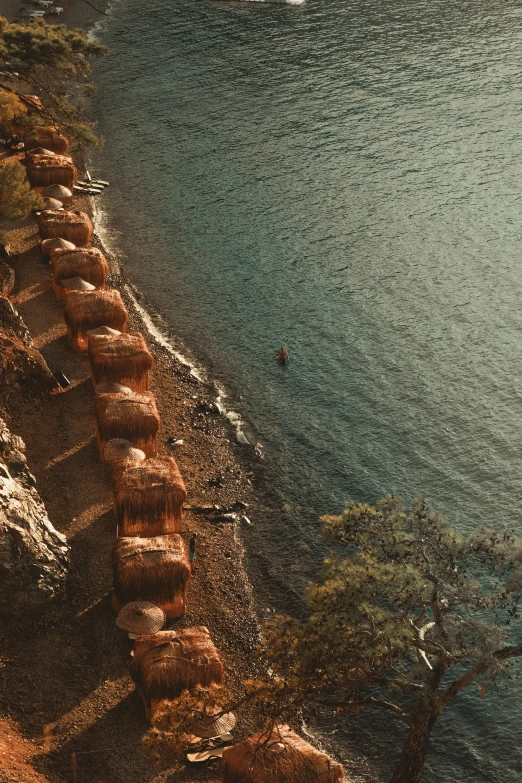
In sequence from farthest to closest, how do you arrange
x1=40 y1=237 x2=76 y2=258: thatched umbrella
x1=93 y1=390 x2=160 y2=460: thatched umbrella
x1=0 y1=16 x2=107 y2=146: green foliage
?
x1=40 y1=237 x2=76 y2=258: thatched umbrella → x1=0 y1=16 x2=107 y2=146: green foliage → x1=93 y1=390 x2=160 y2=460: thatched umbrella

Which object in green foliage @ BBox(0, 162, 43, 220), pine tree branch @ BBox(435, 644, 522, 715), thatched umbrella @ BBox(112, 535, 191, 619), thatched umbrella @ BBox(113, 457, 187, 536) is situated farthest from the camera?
green foliage @ BBox(0, 162, 43, 220)

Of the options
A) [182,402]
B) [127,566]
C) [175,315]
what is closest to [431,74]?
[175,315]

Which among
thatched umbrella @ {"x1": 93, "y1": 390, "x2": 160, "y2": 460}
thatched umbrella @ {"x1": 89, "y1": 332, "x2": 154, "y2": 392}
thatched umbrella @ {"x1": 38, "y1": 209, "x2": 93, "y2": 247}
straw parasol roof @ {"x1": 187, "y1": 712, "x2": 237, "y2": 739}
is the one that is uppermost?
thatched umbrella @ {"x1": 38, "y1": 209, "x2": 93, "y2": 247}

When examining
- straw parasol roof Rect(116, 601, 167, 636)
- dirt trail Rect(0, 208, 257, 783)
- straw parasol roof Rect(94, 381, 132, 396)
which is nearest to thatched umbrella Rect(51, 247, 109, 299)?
dirt trail Rect(0, 208, 257, 783)

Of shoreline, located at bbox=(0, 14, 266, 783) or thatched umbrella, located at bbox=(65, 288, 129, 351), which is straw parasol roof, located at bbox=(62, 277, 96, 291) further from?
thatched umbrella, located at bbox=(65, 288, 129, 351)

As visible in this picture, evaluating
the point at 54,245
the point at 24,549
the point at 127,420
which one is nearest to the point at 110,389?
the point at 127,420

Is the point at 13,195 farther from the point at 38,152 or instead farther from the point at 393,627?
the point at 393,627
